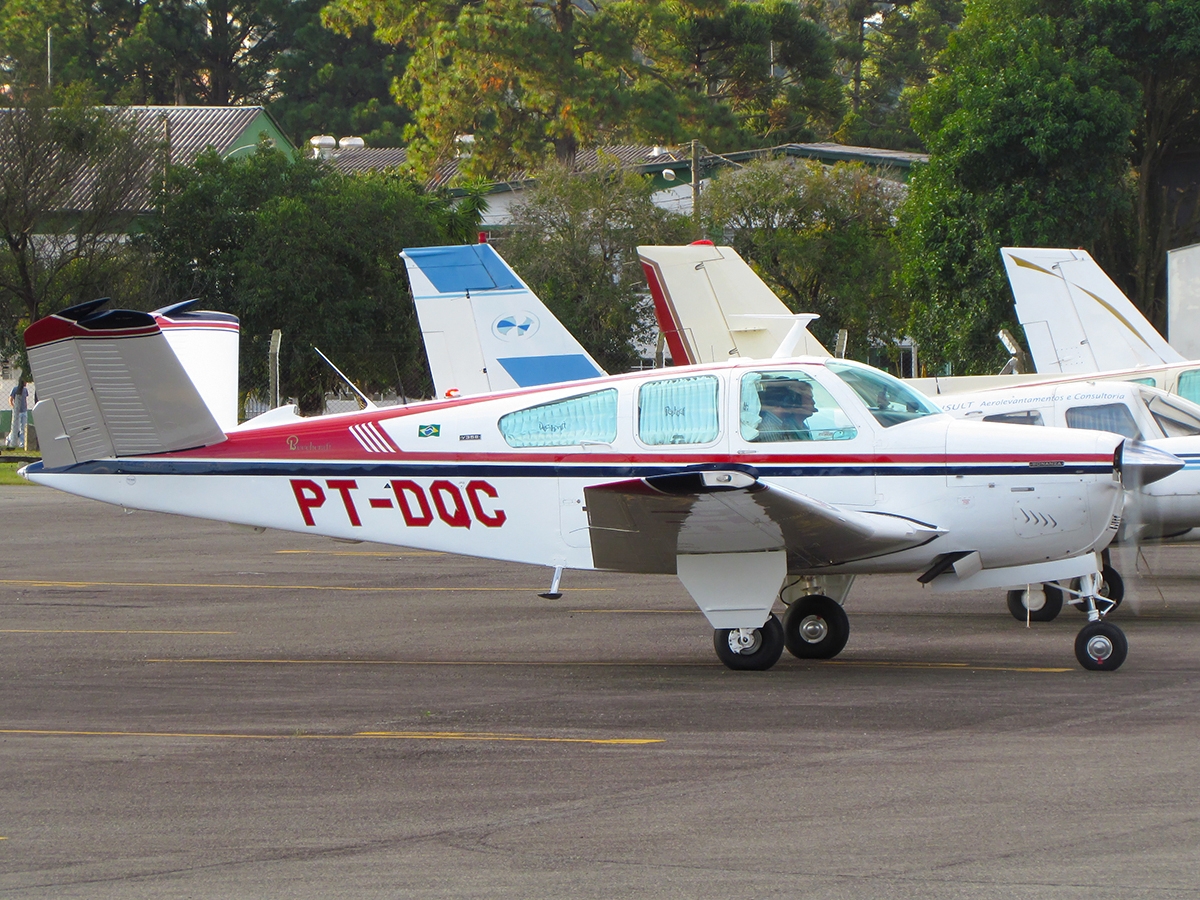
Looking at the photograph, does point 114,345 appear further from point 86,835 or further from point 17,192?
point 17,192

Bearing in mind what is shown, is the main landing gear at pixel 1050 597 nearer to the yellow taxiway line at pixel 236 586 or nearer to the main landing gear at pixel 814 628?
the main landing gear at pixel 814 628

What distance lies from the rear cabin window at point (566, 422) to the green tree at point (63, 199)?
30.9 metres

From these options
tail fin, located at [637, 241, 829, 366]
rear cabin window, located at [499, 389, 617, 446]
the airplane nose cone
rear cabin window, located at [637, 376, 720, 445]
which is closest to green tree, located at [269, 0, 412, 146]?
tail fin, located at [637, 241, 829, 366]

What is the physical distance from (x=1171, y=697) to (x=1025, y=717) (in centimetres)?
116

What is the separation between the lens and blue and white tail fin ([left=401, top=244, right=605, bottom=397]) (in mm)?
18547

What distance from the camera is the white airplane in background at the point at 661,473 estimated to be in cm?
980

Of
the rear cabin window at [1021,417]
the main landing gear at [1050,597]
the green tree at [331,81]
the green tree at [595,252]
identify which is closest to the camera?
the main landing gear at [1050,597]

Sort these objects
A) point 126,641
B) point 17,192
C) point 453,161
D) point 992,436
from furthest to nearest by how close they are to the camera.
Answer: point 453,161 → point 17,192 → point 126,641 → point 992,436

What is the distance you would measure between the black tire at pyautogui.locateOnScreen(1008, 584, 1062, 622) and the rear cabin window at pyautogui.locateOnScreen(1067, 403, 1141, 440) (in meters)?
1.53

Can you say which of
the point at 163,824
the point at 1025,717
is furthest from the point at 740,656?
the point at 163,824

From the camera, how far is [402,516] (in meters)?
10.7

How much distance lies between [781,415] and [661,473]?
922 mm

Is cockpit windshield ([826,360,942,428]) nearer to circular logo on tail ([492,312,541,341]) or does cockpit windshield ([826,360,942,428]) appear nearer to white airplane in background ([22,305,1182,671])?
white airplane in background ([22,305,1182,671])

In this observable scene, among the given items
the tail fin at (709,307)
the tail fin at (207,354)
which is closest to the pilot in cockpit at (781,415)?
the tail fin at (207,354)
